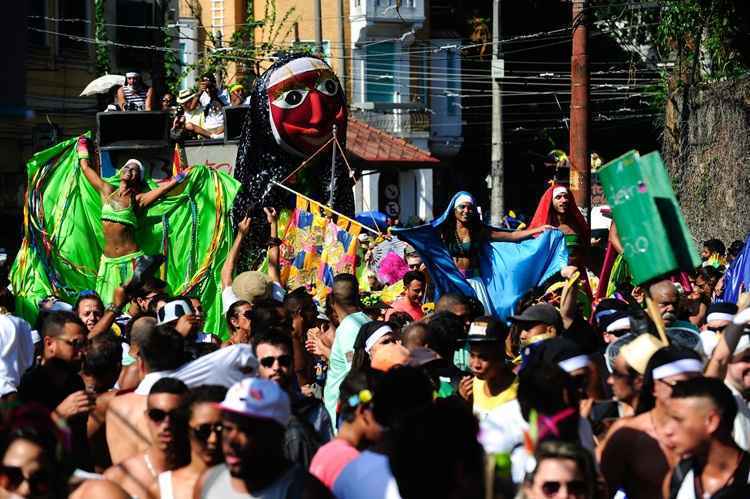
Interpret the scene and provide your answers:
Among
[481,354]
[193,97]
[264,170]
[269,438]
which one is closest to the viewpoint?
[269,438]

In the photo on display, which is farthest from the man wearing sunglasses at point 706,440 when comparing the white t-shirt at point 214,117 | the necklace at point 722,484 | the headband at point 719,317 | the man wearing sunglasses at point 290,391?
the white t-shirt at point 214,117

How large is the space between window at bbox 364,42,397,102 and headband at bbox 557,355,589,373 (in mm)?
39356

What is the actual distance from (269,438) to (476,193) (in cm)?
4572

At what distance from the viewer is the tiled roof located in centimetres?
4109

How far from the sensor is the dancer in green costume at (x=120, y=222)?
44.5 ft

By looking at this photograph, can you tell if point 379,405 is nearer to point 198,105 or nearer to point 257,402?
point 257,402

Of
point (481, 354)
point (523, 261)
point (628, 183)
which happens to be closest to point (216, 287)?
point (523, 261)

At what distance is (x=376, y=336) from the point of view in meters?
8.23

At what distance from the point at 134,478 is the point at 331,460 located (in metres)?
0.78

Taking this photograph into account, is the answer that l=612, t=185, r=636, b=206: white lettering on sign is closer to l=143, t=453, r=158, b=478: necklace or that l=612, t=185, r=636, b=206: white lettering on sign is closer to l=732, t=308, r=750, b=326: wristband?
l=732, t=308, r=750, b=326: wristband

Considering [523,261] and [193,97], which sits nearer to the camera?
[523,261]

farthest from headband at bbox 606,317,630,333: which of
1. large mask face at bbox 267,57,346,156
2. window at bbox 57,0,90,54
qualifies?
window at bbox 57,0,90,54

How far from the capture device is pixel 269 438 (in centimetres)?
567

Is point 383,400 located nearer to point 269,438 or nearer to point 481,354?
point 269,438
